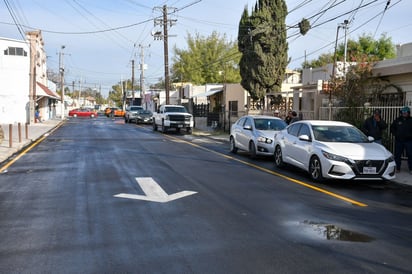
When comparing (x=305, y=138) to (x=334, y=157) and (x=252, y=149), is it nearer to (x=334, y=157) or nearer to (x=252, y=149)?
(x=334, y=157)

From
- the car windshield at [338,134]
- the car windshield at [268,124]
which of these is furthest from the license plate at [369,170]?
the car windshield at [268,124]

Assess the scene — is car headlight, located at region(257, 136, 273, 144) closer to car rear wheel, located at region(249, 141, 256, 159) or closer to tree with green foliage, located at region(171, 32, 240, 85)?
car rear wheel, located at region(249, 141, 256, 159)

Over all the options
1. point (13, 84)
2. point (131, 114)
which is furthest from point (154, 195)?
point (131, 114)

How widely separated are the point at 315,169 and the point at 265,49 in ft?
66.8

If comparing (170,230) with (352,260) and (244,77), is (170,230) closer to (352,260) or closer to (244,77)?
(352,260)

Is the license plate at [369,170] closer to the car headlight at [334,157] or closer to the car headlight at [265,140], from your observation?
the car headlight at [334,157]

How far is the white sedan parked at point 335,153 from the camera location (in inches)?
403

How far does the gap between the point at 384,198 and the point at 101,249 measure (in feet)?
19.8

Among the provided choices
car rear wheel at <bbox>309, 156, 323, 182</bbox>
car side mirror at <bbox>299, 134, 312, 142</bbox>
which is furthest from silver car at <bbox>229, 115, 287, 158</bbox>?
car rear wheel at <bbox>309, 156, 323, 182</bbox>

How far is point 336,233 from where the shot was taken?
6.37 metres

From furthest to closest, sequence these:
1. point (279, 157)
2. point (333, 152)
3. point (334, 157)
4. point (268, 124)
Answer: point (268, 124)
point (279, 157)
point (333, 152)
point (334, 157)

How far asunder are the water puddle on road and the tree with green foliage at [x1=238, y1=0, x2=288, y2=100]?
23.8m

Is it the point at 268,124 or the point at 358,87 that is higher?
the point at 358,87

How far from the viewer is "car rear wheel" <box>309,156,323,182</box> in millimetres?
10695
